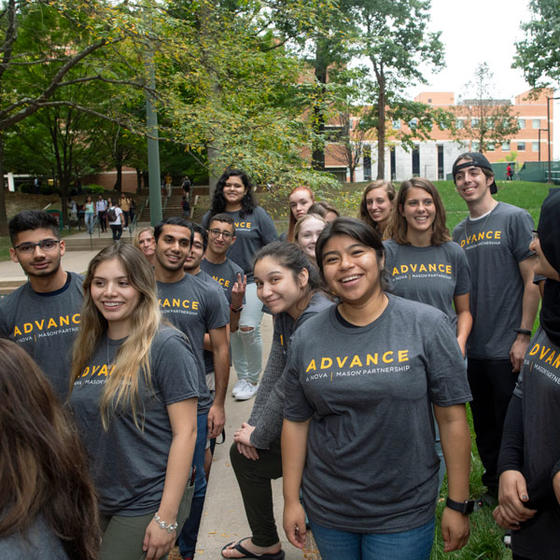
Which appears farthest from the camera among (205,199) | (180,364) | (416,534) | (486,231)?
(205,199)

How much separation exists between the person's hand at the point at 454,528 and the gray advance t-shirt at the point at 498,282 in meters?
1.70

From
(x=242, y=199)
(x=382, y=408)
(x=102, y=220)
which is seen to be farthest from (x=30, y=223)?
(x=102, y=220)

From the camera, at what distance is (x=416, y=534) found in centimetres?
202

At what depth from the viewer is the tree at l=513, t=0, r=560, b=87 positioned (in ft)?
64.0

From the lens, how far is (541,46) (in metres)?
20.2

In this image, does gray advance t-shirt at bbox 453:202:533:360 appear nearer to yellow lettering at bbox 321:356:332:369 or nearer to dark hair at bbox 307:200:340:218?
dark hair at bbox 307:200:340:218

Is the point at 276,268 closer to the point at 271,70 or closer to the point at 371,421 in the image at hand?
the point at 371,421

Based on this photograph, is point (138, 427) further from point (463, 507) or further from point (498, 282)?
point (498, 282)

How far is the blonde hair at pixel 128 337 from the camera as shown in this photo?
2.29 metres

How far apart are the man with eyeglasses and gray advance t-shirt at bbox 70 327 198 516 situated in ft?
2.16

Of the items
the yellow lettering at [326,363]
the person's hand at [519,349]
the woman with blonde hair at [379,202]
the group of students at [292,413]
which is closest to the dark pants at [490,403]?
the person's hand at [519,349]

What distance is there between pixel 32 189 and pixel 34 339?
44.6 meters

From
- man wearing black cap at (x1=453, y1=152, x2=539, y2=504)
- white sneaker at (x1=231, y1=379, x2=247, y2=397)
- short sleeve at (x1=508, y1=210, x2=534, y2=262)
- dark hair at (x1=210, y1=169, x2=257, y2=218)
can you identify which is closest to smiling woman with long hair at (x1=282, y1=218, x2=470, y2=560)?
man wearing black cap at (x1=453, y1=152, x2=539, y2=504)

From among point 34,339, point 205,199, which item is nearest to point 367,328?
point 34,339
